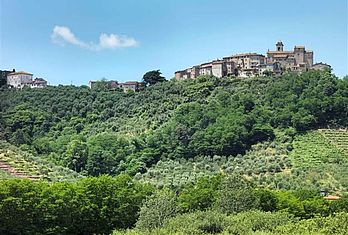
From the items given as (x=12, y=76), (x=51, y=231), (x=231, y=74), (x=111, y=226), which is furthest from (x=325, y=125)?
(x=12, y=76)

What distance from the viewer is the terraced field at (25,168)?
60.4m

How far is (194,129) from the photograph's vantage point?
94000 millimetres

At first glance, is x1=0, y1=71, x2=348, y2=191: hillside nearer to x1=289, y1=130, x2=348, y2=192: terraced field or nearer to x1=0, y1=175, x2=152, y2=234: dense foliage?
x1=289, y1=130, x2=348, y2=192: terraced field

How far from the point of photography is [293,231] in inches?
1049

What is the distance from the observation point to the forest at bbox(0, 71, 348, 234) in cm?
4319

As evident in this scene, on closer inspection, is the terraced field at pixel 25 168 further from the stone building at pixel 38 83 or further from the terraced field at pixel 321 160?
the stone building at pixel 38 83

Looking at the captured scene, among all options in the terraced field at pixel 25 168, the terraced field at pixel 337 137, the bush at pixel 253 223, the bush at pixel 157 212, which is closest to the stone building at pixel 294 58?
the terraced field at pixel 337 137

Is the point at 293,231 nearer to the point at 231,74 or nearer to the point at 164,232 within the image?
the point at 164,232

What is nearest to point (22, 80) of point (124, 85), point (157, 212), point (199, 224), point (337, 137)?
point (124, 85)

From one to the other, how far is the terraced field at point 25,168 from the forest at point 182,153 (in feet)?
7.81

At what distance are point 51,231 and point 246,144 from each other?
4979 cm

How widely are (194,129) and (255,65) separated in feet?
171

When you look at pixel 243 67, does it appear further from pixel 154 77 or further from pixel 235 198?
pixel 235 198

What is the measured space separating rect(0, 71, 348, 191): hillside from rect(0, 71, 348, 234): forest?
228mm
